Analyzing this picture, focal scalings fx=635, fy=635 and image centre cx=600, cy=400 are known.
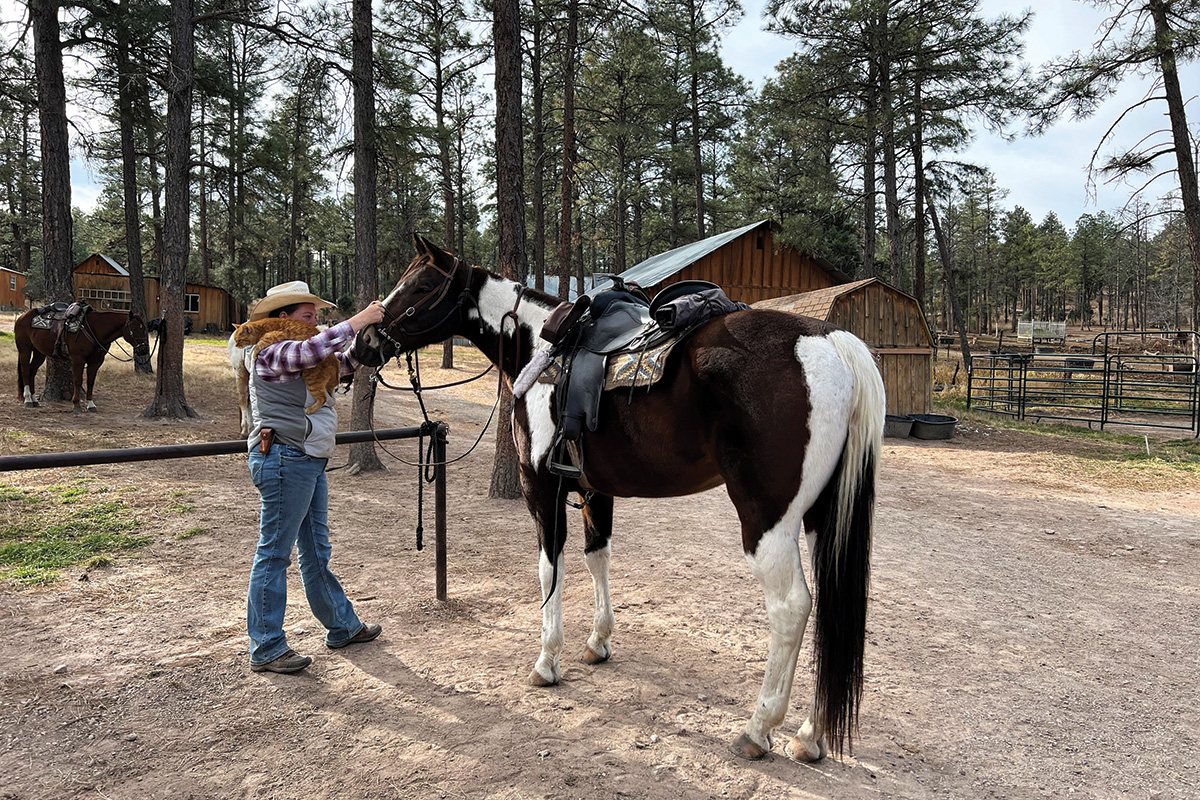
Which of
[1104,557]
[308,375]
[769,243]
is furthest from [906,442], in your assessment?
[308,375]

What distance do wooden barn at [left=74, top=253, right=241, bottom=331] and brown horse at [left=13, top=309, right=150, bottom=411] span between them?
24096 mm

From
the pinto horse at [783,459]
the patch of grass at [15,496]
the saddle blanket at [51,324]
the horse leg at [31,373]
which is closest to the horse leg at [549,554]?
the pinto horse at [783,459]

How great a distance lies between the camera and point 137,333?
42.6 feet

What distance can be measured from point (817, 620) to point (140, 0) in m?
15.6

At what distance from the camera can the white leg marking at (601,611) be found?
11.6 feet

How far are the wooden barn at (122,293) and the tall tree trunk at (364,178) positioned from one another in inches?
1152

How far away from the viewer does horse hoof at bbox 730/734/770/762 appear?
265 cm

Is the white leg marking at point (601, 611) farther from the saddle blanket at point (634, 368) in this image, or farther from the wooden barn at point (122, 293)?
the wooden barn at point (122, 293)

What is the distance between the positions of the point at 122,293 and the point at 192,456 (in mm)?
39254

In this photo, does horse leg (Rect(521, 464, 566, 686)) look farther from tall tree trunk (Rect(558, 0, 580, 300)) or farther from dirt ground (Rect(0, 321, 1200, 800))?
tall tree trunk (Rect(558, 0, 580, 300))

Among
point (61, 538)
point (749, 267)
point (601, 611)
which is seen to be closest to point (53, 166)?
point (61, 538)

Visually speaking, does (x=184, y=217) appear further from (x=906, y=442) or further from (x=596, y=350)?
(x=906, y=442)

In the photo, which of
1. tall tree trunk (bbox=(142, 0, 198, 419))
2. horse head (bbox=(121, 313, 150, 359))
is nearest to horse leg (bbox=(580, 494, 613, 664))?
tall tree trunk (bbox=(142, 0, 198, 419))

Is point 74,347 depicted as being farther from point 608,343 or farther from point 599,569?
point 608,343
